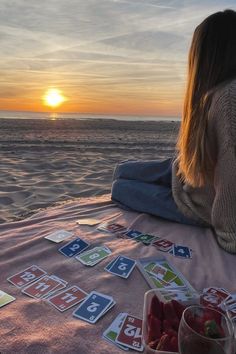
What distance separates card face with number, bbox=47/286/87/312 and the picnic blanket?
0.03m

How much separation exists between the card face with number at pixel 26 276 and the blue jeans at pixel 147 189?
128 centimetres

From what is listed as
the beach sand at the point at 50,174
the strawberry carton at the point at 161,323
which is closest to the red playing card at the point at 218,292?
the strawberry carton at the point at 161,323

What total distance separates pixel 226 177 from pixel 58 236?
1.21 meters

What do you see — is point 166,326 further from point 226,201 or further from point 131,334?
point 226,201

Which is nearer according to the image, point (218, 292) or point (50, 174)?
point (218, 292)

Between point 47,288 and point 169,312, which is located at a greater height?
point 169,312

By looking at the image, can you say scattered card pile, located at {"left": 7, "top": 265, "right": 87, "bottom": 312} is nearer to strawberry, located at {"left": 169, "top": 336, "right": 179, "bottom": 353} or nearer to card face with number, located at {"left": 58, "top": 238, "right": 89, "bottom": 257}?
card face with number, located at {"left": 58, "top": 238, "right": 89, "bottom": 257}

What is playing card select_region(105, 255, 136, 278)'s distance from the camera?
7.22 ft

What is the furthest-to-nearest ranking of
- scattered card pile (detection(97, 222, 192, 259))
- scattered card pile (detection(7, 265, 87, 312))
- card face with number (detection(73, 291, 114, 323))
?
scattered card pile (detection(97, 222, 192, 259)) < scattered card pile (detection(7, 265, 87, 312)) < card face with number (detection(73, 291, 114, 323))

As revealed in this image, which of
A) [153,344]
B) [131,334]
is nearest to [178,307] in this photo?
[153,344]

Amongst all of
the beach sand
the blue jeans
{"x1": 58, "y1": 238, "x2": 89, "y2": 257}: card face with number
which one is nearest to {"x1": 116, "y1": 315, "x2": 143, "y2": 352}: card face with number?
{"x1": 58, "y1": 238, "x2": 89, "y2": 257}: card face with number

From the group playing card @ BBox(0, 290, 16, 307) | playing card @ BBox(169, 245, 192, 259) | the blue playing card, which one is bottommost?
playing card @ BBox(169, 245, 192, 259)

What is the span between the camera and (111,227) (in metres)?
2.96

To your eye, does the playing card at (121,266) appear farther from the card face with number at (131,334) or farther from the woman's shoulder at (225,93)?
the woman's shoulder at (225,93)
